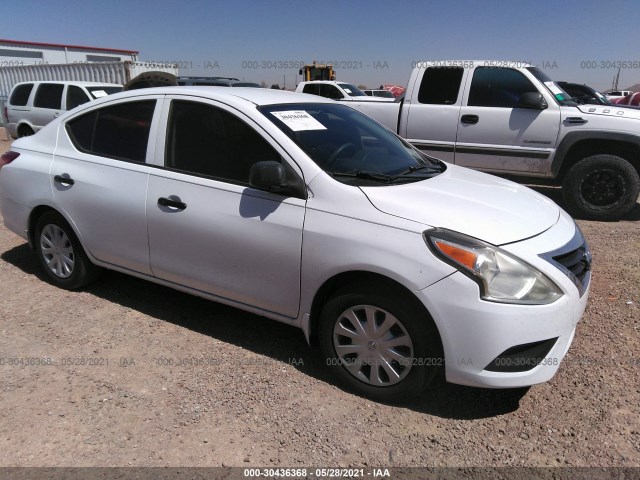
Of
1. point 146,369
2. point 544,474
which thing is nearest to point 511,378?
point 544,474

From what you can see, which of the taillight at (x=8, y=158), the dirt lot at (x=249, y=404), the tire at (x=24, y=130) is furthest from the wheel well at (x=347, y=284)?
the tire at (x=24, y=130)

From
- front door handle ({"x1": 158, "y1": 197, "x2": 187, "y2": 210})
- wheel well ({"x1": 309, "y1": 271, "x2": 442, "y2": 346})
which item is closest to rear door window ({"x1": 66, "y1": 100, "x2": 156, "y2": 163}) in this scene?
front door handle ({"x1": 158, "y1": 197, "x2": 187, "y2": 210})

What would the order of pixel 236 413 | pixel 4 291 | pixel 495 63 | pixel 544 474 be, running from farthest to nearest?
pixel 495 63
pixel 4 291
pixel 236 413
pixel 544 474

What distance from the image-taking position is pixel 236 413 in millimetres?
2725

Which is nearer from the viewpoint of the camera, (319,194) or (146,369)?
(319,194)

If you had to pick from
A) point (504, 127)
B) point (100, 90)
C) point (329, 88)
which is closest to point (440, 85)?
point (504, 127)

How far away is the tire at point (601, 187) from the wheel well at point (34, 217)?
5.86 m

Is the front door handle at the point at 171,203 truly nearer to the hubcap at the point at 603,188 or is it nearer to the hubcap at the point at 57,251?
the hubcap at the point at 57,251

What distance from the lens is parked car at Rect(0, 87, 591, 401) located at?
8.06ft

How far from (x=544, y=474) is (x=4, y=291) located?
4.23 metres

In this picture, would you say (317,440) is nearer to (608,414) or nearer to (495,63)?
(608,414)

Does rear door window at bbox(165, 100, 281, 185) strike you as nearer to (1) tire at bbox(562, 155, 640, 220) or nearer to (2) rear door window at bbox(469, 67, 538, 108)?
(2) rear door window at bbox(469, 67, 538, 108)

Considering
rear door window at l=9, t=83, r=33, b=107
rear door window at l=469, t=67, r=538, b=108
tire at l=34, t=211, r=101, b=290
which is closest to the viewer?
tire at l=34, t=211, r=101, b=290

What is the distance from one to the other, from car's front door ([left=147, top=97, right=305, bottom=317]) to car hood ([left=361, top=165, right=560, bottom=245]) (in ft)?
1.82
